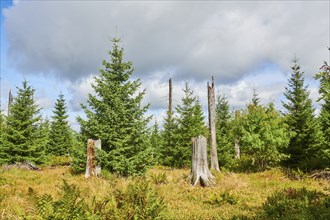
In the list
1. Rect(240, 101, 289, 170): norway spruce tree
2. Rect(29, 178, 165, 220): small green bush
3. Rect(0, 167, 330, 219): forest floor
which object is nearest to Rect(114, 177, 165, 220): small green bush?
Rect(29, 178, 165, 220): small green bush

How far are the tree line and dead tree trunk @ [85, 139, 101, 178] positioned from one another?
1.22ft

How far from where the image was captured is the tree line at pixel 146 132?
15.2 meters

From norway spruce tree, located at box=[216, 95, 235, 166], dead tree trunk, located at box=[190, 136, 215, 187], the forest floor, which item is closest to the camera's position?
the forest floor

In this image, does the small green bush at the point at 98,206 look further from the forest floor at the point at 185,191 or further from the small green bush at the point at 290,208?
the small green bush at the point at 290,208

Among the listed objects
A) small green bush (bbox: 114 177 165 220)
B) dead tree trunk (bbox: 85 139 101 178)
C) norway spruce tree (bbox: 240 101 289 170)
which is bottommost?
small green bush (bbox: 114 177 165 220)

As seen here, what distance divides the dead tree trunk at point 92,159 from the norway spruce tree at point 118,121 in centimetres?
45

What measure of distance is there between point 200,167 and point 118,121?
4634 mm

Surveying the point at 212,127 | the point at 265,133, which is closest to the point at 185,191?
the point at 265,133

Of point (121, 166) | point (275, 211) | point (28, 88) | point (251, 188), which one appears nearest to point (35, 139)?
point (28, 88)

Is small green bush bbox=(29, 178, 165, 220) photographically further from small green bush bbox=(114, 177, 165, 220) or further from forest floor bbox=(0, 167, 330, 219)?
forest floor bbox=(0, 167, 330, 219)

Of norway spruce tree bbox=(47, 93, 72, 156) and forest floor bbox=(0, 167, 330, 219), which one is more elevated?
norway spruce tree bbox=(47, 93, 72, 156)

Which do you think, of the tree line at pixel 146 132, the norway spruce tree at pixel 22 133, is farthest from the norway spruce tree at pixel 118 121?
the norway spruce tree at pixel 22 133

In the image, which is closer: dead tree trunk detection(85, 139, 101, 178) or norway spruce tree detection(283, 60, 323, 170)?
dead tree trunk detection(85, 139, 101, 178)

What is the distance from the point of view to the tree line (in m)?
15.2
